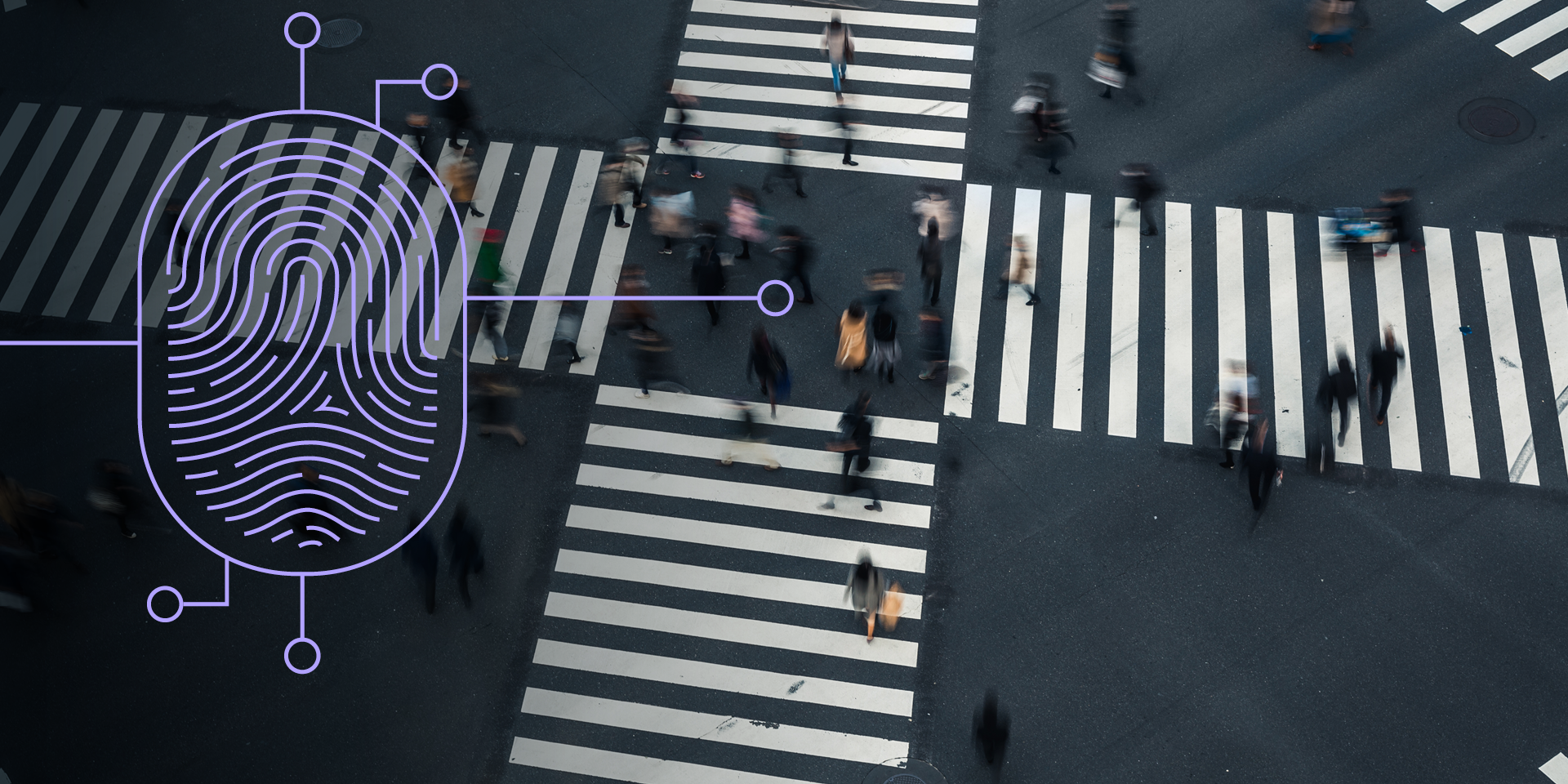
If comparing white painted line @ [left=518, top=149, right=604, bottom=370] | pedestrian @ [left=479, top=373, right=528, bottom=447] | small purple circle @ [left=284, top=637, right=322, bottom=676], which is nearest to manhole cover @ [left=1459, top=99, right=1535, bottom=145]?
white painted line @ [left=518, top=149, right=604, bottom=370]

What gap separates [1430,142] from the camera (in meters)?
19.8

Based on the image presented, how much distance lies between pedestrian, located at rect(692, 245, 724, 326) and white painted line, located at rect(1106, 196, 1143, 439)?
5.92 m

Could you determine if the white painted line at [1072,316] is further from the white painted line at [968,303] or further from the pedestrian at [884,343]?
the pedestrian at [884,343]

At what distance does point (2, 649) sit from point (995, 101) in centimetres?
1710

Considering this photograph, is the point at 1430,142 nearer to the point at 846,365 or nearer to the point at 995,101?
the point at 995,101

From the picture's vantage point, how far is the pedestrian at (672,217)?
62.6 feet

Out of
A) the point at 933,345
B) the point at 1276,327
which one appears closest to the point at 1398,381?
the point at 1276,327

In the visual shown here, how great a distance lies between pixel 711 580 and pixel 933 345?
180 inches

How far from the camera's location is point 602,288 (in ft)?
62.1

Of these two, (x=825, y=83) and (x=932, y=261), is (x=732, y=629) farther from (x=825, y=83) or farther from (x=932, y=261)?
(x=825, y=83)

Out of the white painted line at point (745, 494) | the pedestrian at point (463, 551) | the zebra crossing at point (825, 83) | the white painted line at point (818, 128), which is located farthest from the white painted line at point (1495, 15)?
the pedestrian at point (463, 551)

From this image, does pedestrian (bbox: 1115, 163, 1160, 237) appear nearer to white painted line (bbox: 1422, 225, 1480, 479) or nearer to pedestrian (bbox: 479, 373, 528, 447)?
white painted line (bbox: 1422, 225, 1480, 479)

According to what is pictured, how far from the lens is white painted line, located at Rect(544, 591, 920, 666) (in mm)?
15195

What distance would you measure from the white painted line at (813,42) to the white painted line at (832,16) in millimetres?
415
